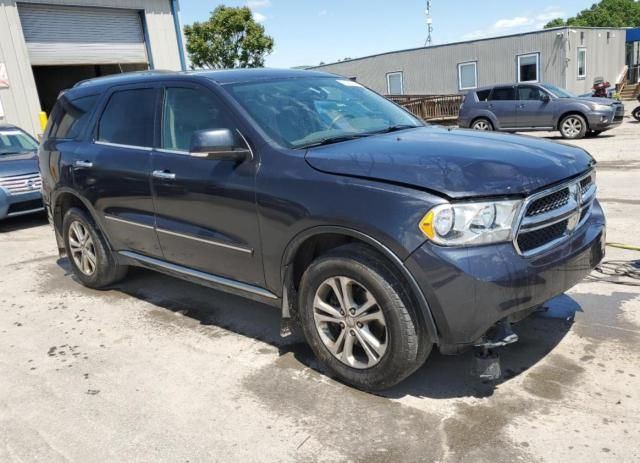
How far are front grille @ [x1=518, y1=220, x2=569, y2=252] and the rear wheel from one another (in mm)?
14228

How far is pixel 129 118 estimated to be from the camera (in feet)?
15.0

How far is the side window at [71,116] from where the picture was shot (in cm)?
515

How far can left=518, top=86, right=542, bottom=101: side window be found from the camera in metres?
16.6

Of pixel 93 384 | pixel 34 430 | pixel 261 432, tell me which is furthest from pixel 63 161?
pixel 261 432

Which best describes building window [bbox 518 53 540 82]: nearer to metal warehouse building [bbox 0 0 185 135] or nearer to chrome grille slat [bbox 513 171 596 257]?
metal warehouse building [bbox 0 0 185 135]

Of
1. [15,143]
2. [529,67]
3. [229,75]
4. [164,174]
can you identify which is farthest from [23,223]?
[529,67]

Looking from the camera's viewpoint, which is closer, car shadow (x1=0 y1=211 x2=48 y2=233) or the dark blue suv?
the dark blue suv

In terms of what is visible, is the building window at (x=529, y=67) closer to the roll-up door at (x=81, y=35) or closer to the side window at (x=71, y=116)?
the roll-up door at (x=81, y=35)

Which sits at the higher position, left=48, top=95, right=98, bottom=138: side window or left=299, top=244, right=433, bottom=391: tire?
left=48, top=95, right=98, bottom=138: side window

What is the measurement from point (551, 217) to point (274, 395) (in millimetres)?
1835

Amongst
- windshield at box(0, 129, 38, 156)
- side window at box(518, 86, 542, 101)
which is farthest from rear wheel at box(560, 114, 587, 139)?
windshield at box(0, 129, 38, 156)

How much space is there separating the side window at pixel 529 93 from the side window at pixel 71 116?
14.4 m

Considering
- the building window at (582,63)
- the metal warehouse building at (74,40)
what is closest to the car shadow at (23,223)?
the metal warehouse building at (74,40)

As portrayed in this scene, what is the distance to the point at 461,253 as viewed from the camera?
272cm
